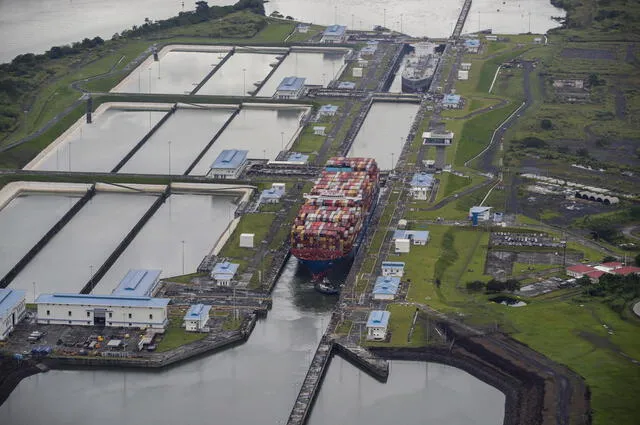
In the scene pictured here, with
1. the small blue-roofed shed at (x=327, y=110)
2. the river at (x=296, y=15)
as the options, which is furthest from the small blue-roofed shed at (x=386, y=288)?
the river at (x=296, y=15)

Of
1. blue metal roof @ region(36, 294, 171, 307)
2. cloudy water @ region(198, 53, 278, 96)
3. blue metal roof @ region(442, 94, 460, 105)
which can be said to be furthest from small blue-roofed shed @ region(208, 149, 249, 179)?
blue metal roof @ region(36, 294, 171, 307)

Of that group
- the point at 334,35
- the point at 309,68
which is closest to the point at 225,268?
the point at 309,68

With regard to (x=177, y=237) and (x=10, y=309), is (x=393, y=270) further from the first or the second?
(x=10, y=309)

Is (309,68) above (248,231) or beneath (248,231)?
above

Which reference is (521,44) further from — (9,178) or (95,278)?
(95,278)

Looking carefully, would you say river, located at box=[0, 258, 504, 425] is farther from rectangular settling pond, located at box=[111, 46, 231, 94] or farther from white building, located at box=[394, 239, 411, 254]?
rectangular settling pond, located at box=[111, 46, 231, 94]

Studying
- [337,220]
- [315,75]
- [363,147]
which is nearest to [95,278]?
[337,220]
